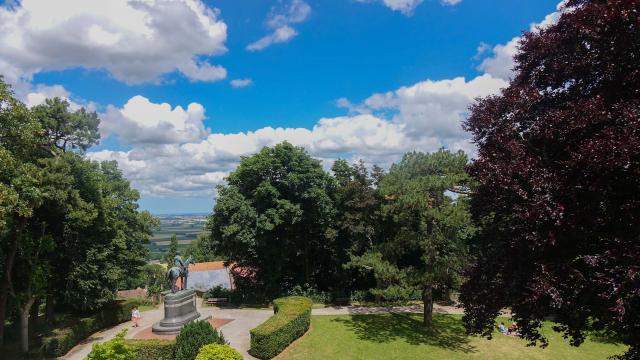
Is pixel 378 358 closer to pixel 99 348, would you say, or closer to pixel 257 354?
pixel 257 354

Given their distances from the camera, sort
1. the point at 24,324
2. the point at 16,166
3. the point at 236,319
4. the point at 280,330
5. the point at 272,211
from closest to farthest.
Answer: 1. the point at 16,166
2. the point at 280,330
3. the point at 24,324
4. the point at 236,319
5. the point at 272,211

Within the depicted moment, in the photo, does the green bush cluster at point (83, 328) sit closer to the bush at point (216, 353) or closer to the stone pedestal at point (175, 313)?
the stone pedestal at point (175, 313)

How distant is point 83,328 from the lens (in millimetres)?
24266

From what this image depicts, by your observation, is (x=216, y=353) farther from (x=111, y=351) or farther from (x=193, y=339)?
(x=111, y=351)

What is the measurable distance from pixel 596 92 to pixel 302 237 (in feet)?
87.2

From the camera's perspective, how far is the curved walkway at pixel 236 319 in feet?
74.0

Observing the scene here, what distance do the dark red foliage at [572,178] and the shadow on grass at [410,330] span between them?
11.9 metres

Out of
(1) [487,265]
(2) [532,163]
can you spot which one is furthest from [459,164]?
(2) [532,163]

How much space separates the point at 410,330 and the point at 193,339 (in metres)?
12.4

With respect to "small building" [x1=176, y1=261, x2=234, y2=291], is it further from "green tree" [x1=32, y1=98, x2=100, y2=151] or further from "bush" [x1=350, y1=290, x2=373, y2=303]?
"green tree" [x1=32, y1=98, x2=100, y2=151]

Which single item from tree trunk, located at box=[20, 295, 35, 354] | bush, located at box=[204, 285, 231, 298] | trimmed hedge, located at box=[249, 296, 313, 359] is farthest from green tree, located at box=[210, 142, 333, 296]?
tree trunk, located at box=[20, 295, 35, 354]

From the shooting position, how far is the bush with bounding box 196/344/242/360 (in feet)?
48.1

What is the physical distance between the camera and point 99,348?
441 inches

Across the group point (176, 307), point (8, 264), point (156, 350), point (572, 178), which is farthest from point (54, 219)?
point (572, 178)
